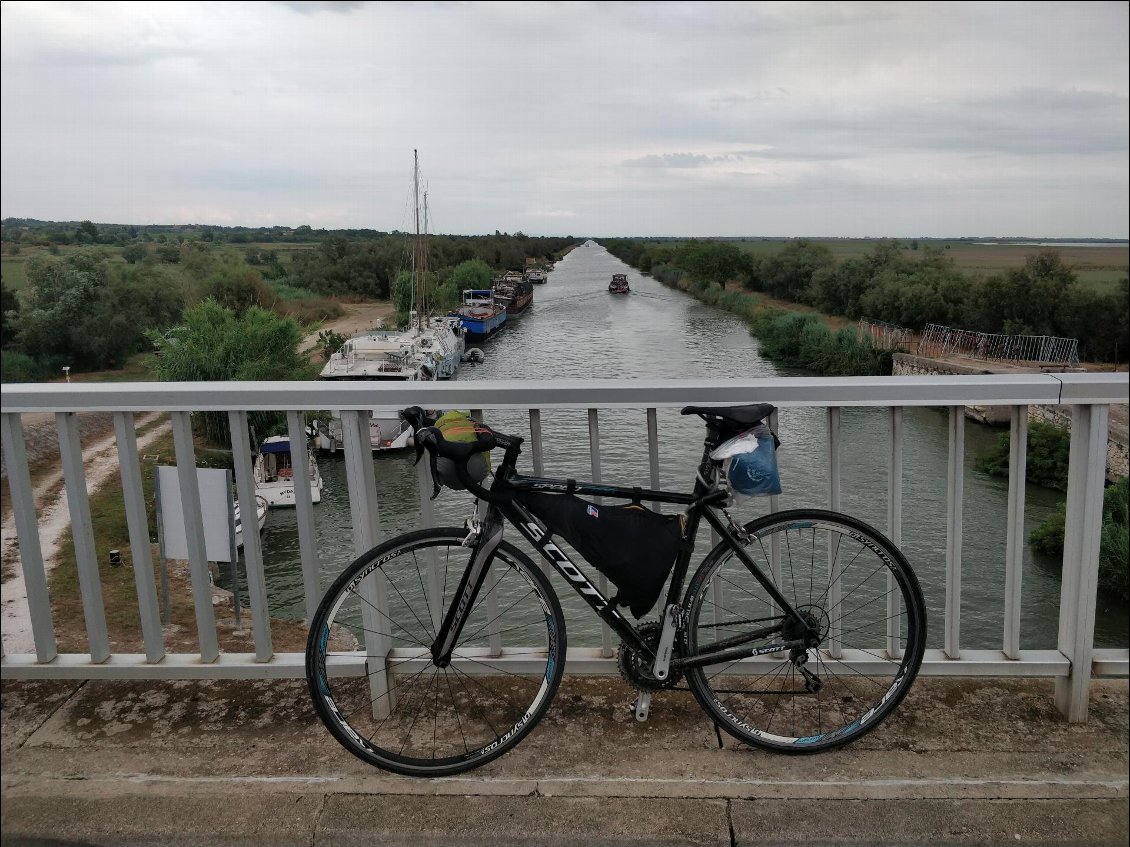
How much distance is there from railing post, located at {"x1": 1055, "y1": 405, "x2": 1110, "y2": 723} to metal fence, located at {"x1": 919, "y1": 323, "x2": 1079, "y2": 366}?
9.90 m

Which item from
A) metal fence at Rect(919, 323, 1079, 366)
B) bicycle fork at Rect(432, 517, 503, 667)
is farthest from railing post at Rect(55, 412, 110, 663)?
metal fence at Rect(919, 323, 1079, 366)

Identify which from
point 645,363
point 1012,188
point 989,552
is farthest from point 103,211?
point 989,552

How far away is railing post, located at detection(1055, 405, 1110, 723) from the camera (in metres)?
1.74

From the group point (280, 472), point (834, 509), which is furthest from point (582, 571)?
point (280, 472)

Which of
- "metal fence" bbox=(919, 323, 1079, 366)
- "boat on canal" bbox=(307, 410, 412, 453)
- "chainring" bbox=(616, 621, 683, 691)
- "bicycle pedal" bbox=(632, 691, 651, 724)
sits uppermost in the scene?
"boat on canal" bbox=(307, 410, 412, 453)

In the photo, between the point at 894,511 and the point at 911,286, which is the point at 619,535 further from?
the point at 911,286

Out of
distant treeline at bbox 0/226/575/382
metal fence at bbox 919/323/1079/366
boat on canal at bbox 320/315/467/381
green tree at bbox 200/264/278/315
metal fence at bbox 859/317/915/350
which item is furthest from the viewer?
green tree at bbox 200/264/278/315

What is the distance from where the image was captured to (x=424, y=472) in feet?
5.99

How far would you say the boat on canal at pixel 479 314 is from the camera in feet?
34.1

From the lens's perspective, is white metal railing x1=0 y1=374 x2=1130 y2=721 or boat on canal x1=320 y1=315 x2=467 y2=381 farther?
boat on canal x1=320 y1=315 x2=467 y2=381

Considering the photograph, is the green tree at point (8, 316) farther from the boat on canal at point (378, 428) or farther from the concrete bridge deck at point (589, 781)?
the concrete bridge deck at point (589, 781)

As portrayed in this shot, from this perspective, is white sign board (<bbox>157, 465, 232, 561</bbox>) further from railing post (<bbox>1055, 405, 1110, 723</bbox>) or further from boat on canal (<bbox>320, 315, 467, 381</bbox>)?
boat on canal (<bbox>320, 315, 467, 381</bbox>)

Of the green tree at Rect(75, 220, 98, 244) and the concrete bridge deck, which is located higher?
the green tree at Rect(75, 220, 98, 244)

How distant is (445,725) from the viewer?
75.6 inches
